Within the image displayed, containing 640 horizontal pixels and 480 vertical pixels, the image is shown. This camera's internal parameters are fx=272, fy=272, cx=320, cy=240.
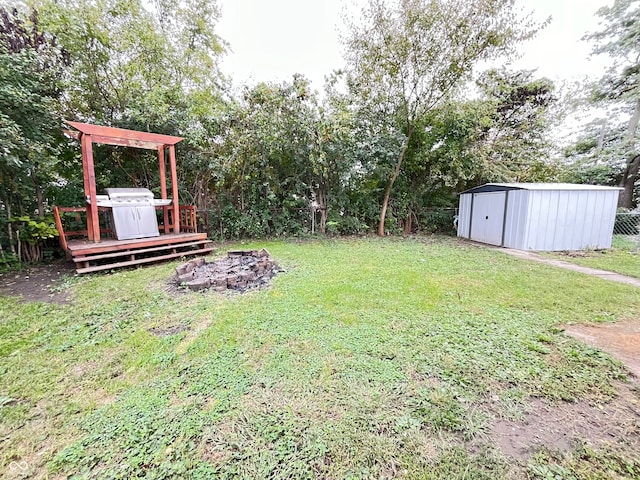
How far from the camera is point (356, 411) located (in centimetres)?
154

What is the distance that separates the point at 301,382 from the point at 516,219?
687cm

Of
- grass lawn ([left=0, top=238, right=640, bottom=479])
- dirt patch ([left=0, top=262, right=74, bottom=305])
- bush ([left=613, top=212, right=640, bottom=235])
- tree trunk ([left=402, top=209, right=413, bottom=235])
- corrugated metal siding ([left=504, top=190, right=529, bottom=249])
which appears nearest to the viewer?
grass lawn ([left=0, top=238, right=640, bottom=479])

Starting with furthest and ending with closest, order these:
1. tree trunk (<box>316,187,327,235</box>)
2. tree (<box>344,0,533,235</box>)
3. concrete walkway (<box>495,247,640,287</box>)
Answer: tree trunk (<box>316,187,327,235</box>)
tree (<box>344,0,533,235</box>)
concrete walkway (<box>495,247,640,287</box>)

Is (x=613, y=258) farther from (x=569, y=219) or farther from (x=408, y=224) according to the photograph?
(x=408, y=224)

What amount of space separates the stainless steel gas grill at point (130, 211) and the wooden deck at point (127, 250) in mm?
190

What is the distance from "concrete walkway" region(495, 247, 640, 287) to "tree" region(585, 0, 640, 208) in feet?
22.5

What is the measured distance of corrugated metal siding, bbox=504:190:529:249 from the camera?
628 cm

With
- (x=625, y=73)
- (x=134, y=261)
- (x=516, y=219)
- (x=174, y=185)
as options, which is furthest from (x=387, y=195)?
(x=625, y=73)

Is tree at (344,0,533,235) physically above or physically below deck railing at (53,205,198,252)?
above

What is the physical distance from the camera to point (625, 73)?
912cm

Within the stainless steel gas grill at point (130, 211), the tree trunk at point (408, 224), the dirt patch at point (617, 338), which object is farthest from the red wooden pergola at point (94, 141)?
the tree trunk at point (408, 224)

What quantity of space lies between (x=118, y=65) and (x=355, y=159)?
6.02 meters

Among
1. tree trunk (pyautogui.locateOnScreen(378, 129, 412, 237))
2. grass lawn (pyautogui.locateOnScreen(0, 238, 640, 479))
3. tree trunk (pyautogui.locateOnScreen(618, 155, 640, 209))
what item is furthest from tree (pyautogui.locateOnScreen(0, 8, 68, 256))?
tree trunk (pyautogui.locateOnScreen(618, 155, 640, 209))

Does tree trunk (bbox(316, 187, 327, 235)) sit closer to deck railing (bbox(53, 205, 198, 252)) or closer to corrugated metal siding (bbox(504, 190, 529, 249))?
deck railing (bbox(53, 205, 198, 252))
